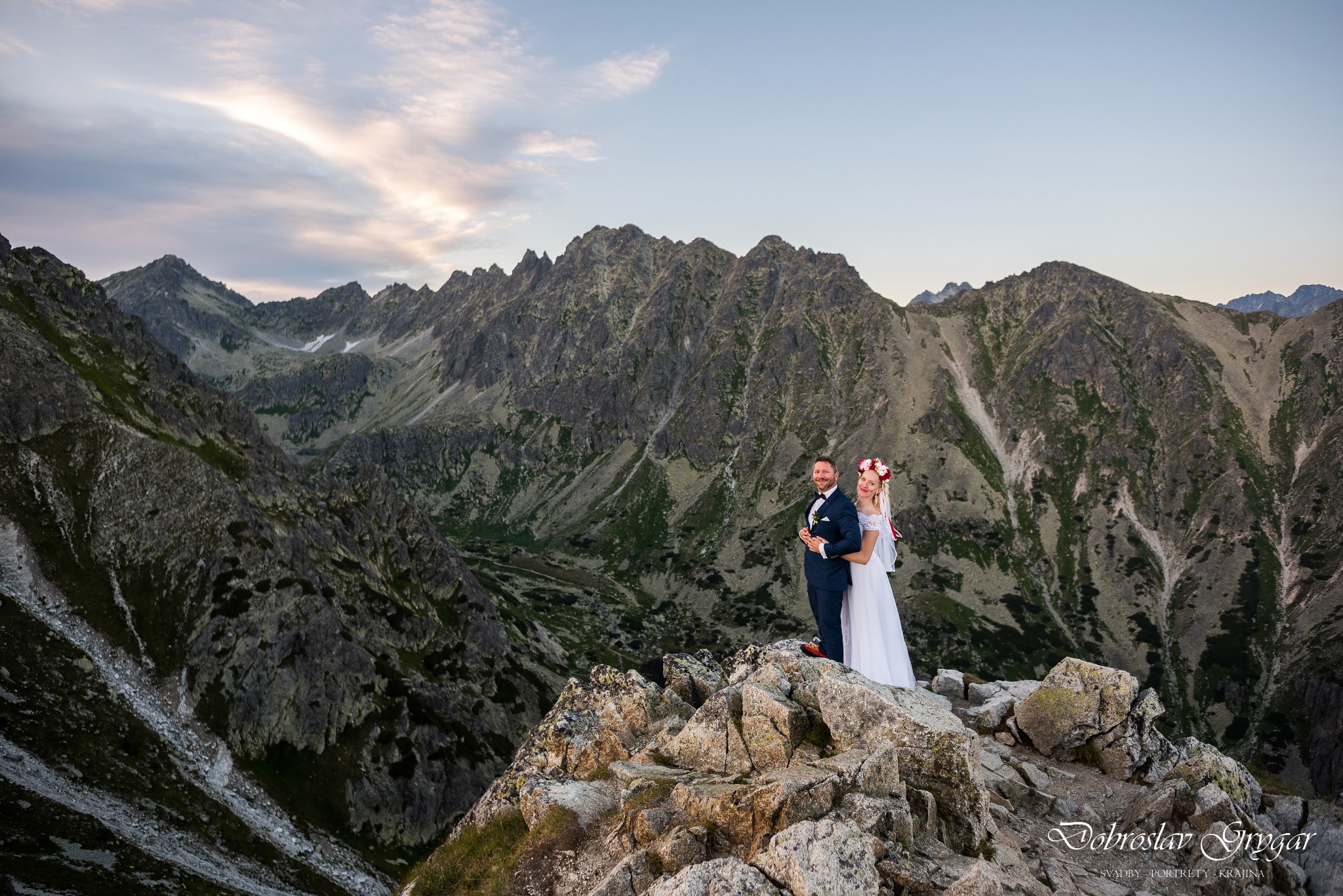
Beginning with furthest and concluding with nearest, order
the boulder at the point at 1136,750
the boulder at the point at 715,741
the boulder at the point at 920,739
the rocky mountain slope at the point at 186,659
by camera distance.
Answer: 1. the rocky mountain slope at the point at 186,659
2. the boulder at the point at 1136,750
3. the boulder at the point at 715,741
4. the boulder at the point at 920,739

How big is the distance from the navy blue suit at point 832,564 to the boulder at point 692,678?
17.4 feet

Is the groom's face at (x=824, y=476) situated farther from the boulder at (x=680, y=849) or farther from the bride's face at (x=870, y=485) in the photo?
the boulder at (x=680, y=849)

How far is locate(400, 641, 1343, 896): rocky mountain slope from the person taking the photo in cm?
1301

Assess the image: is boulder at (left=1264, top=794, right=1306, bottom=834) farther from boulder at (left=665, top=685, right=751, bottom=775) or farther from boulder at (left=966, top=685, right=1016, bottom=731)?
boulder at (left=665, top=685, right=751, bottom=775)

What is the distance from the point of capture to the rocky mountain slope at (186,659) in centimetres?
5831

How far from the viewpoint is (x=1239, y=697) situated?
198 m

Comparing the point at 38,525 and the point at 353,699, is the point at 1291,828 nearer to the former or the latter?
the point at 353,699

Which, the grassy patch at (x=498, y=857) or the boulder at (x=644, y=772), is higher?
the boulder at (x=644, y=772)

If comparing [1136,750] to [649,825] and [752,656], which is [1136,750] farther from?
[649,825]

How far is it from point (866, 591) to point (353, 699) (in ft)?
327

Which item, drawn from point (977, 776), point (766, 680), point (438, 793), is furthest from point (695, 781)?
point (438, 793)

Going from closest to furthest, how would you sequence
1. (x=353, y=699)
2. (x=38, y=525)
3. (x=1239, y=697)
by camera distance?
(x=38, y=525) < (x=353, y=699) < (x=1239, y=697)

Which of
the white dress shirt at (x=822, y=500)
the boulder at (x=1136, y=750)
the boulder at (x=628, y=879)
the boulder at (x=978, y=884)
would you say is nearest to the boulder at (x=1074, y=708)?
the boulder at (x=1136, y=750)

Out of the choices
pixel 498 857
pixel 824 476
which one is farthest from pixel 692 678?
pixel 824 476
